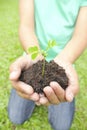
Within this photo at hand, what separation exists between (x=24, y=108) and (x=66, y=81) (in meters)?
0.91

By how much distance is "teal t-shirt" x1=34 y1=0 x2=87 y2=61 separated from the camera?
2365 millimetres

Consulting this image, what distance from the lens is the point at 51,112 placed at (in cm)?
263

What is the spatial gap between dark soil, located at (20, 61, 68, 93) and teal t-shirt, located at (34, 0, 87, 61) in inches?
23.7

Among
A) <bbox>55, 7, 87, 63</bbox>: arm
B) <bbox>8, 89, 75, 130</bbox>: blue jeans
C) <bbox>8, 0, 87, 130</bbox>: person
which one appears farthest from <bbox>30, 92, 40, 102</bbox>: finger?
<bbox>8, 89, 75, 130</bbox>: blue jeans

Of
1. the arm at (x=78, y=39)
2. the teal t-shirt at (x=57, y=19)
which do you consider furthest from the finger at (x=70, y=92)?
the teal t-shirt at (x=57, y=19)

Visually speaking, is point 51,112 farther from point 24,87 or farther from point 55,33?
point 24,87

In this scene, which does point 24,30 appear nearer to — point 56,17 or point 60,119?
point 56,17

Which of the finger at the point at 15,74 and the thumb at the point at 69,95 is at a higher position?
the finger at the point at 15,74

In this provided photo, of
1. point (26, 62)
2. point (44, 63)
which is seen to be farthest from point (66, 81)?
point (26, 62)

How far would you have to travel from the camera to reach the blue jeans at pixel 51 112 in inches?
101

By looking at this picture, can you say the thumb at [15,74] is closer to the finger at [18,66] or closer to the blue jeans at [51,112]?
the finger at [18,66]

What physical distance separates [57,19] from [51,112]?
2.77ft

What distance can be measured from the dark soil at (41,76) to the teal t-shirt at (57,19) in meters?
0.60

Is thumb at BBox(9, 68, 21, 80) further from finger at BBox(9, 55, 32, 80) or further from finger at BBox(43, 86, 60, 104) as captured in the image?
finger at BBox(43, 86, 60, 104)
